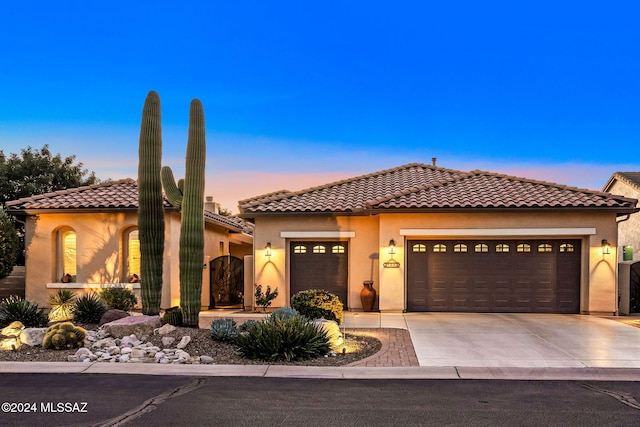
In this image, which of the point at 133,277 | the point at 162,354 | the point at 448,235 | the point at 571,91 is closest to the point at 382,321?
the point at 448,235

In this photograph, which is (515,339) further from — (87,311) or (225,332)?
(87,311)

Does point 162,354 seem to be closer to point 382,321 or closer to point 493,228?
point 382,321

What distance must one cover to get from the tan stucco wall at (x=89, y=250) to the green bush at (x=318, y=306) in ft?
18.9

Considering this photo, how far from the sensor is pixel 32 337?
36.4 feet

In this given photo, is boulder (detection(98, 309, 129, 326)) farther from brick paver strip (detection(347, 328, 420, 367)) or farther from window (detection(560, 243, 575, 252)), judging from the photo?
window (detection(560, 243, 575, 252))

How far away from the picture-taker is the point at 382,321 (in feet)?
51.9

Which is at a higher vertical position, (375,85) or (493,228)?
(375,85)

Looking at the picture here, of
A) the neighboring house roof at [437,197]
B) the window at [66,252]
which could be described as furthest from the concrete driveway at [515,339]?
the window at [66,252]

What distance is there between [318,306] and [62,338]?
6.13 meters

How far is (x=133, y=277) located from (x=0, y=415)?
12528mm

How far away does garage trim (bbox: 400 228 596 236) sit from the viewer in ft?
57.5

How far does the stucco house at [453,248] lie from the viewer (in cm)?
1755

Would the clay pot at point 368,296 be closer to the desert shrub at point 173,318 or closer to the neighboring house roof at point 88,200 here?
the neighboring house roof at point 88,200

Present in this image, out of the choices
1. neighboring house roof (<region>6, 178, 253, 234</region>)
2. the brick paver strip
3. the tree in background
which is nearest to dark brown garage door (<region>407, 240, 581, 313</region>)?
the brick paver strip
